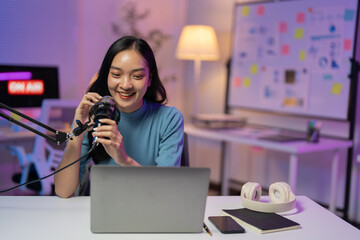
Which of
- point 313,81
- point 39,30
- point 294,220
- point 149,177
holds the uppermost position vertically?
point 39,30

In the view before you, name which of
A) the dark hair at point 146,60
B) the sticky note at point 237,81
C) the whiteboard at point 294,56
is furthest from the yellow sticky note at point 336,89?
the dark hair at point 146,60

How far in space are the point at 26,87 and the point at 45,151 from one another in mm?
750

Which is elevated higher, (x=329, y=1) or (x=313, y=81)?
(x=329, y=1)

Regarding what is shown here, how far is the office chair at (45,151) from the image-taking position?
284cm

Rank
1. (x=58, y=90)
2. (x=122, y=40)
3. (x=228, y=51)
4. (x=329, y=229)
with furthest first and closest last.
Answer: (x=228, y=51) < (x=58, y=90) < (x=122, y=40) < (x=329, y=229)

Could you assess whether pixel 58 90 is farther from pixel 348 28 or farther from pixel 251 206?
pixel 251 206

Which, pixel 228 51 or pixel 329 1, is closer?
pixel 329 1

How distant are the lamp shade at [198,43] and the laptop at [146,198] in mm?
2761

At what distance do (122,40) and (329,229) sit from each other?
977 millimetres

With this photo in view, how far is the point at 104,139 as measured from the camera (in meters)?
1.37

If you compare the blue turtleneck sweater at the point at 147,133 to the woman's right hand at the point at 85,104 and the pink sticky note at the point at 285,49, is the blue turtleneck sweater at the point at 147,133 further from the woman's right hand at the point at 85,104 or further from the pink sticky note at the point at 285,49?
the pink sticky note at the point at 285,49

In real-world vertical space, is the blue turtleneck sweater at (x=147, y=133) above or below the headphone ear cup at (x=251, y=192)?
above

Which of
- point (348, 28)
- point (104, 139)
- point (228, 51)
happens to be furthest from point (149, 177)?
point (228, 51)

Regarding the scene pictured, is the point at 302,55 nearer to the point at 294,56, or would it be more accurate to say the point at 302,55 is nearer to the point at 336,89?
the point at 294,56
